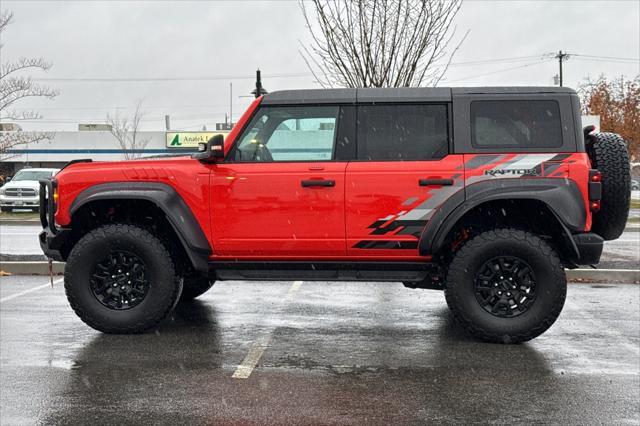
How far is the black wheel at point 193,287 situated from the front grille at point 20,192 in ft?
59.5

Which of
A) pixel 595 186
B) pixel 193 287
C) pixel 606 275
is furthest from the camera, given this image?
pixel 606 275

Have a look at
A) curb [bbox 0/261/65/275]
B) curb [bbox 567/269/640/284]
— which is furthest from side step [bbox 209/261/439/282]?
curb [bbox 0/261/65/275]

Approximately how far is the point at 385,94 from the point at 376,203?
966 mm

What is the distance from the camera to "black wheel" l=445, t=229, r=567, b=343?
5.81 m

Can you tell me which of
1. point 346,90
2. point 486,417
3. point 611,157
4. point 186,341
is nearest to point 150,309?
point 186,341

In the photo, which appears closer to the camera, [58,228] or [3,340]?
[3,340]

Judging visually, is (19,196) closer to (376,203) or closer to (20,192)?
(20,192)

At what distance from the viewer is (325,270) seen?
6199 mm

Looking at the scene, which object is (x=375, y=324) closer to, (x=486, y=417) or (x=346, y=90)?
(x=346, y=90)

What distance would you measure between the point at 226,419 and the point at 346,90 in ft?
10.6

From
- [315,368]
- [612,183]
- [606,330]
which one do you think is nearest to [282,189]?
[315,368]

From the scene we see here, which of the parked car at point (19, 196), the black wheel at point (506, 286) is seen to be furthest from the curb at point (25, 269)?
the parked car at point (19, 196)

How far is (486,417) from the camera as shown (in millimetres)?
4082

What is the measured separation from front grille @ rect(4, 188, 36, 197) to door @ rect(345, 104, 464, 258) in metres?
20.4
